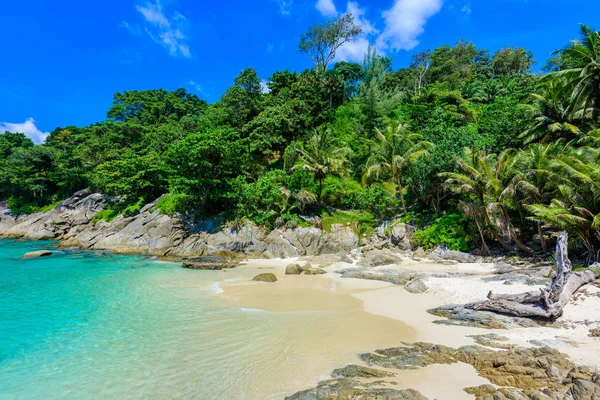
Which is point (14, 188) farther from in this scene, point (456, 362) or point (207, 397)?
point (456, 362)

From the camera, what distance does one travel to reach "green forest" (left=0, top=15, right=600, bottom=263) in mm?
17281

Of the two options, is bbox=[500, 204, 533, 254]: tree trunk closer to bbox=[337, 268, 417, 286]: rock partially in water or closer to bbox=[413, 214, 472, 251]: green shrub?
bbox=[413, 214, 472, 251]: green shrub

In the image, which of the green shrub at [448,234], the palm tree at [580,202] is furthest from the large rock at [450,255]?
the palm tree at [580,202]

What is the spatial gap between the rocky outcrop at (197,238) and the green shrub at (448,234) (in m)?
5.65

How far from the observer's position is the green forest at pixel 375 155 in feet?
56.7

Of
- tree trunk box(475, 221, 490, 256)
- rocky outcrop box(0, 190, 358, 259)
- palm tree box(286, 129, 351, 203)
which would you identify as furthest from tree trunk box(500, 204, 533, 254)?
palm tree box(286, 129, 351, 203)

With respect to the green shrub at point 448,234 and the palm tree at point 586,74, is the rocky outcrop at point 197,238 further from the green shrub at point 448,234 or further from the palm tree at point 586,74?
the palm tree at point 586,74

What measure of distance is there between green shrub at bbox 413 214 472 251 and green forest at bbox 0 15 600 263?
0.10 metres

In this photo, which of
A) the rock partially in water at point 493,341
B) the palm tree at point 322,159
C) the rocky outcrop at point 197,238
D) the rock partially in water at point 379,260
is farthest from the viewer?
the palm tree at point 322,159

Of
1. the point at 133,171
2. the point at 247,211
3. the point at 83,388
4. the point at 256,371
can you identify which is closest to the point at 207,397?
the point at 256,371

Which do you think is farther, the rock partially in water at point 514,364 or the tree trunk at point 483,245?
the tree trunk at point 483,245

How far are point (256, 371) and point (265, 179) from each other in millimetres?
22018

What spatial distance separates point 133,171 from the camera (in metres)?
35.5

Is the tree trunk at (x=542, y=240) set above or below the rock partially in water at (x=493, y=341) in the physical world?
above
